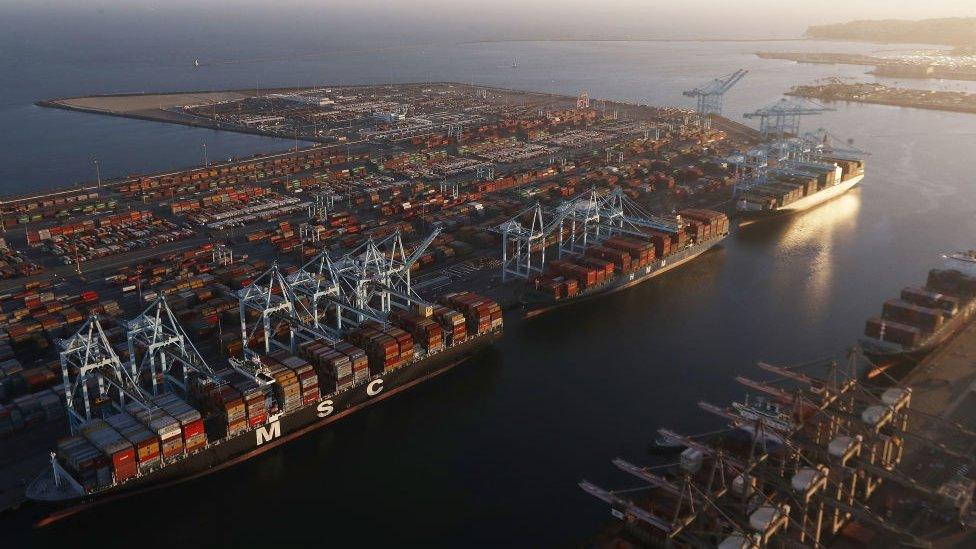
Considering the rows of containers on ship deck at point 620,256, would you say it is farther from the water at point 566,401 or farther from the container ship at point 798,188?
the container ship at point 798,188

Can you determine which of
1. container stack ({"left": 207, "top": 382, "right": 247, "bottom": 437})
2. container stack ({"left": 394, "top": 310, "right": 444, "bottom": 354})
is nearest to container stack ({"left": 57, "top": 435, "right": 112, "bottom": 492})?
container stack ({"left": 207, "top": 382, "right": 247, "bottom": 437})

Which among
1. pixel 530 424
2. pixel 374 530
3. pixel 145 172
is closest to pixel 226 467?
pixel 374 530

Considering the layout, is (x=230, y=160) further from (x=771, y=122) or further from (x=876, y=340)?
(x=771, y=122)

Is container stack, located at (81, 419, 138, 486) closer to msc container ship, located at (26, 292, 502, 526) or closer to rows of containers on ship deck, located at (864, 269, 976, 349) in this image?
msc container ship, located at (26, 292, 502, 526)

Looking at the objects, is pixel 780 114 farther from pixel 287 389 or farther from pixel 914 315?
pixel 287 389

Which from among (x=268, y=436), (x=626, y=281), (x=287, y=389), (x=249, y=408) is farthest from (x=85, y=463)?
(x=626, y=281)

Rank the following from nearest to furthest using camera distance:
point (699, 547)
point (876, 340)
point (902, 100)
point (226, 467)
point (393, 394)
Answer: point (699, 547), point (226, 467), point (393, 394), point (876, 340), point (902, 100)

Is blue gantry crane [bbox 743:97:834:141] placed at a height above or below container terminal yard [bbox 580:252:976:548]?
above
